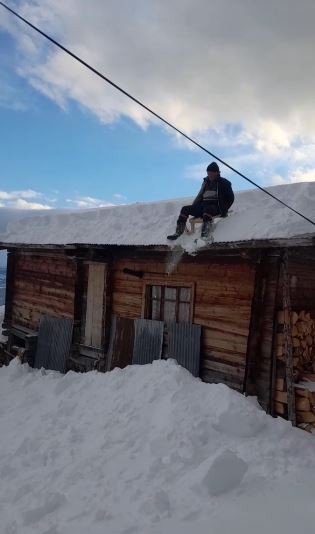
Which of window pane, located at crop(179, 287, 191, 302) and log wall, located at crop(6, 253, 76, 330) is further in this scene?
log wall, located at crop(6, 253, 76, 330)

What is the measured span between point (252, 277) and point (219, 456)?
3488mm

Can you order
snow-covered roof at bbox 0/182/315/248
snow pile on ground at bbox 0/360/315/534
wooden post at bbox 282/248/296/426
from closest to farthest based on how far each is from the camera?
snow pile on ground at bbox 0/360/315/534 < wooden post at bbox 282/248/296/426 < snow-covered roof at bbox 0/182/315/248

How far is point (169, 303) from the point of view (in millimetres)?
8750

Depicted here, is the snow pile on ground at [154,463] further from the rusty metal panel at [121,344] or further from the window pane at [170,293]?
the window pane at [170,293]

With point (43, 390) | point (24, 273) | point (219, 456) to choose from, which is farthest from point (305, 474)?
point (24, 273)

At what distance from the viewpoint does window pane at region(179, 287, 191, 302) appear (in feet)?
27.7

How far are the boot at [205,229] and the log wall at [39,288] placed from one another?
15.2 ft

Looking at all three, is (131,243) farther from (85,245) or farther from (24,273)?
(24,273)

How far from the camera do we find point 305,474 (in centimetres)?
471

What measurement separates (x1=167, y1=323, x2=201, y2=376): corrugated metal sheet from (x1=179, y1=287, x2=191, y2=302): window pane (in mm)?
531

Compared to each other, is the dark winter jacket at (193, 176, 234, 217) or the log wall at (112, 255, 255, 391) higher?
the dark winter jacket at (193, 176, 234, 217)

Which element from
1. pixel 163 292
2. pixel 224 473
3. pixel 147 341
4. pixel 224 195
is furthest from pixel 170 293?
pixel 224 473

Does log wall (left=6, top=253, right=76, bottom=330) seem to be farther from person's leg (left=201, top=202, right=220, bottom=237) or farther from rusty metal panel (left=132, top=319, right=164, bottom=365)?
person's leg (left=201, top=202, right=220, bottom=237)

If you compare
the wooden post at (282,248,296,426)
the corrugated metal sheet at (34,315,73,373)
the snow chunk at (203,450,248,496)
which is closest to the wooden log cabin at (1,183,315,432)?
the wooden post at (282,248,296,426)
